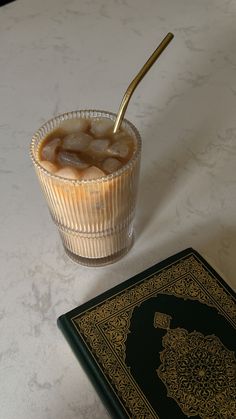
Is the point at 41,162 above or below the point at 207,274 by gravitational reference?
above

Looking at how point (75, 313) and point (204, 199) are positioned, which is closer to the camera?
point (75, 313)

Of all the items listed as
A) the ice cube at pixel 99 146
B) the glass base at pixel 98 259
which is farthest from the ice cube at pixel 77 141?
the glass base at pixel 98 259

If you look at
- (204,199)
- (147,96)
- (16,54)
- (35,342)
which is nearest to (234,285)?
(204,199)

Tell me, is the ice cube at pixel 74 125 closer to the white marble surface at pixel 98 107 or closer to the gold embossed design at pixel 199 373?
the white marble surface at pixel 98 107

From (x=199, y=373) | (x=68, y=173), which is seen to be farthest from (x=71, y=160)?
(x=199, y=373)

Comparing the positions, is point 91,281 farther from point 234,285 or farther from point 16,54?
point 16,54

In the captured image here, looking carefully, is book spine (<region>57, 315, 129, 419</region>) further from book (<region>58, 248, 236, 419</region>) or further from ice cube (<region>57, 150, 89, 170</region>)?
ice cube (<region>57, 150, 89, 170</region>)

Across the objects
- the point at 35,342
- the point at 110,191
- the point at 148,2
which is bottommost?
the point at 35,342

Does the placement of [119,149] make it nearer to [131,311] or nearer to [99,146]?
[99,146]
